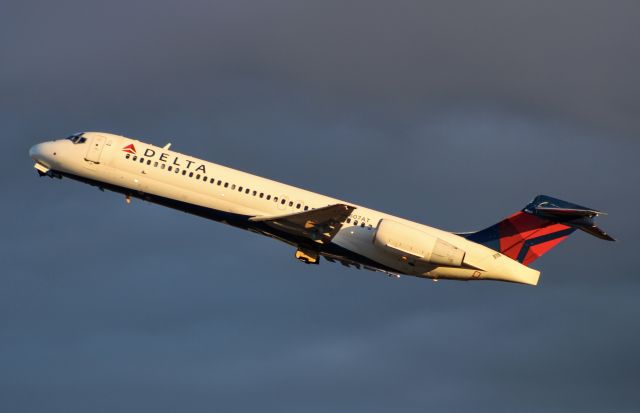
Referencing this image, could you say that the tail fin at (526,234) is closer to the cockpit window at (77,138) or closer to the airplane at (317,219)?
the airplane at (317,219)

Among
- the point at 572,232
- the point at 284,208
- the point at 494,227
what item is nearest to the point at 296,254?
the point at 284,208

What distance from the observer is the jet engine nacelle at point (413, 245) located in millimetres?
52781

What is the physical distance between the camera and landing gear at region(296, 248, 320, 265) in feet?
182

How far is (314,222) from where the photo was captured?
53062mm

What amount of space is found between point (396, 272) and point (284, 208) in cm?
608

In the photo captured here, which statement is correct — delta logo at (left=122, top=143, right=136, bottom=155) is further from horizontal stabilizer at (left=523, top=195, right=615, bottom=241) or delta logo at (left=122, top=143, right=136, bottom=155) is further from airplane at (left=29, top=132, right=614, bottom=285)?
horizontal stabilizer at (left=523, top=195, right=615, bottom=241)

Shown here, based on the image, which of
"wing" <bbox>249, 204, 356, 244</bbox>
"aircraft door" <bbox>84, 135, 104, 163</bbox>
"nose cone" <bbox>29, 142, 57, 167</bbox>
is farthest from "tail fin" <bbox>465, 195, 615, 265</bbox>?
"nose cone" <bbox>29, 142, 57, 167</bbox>

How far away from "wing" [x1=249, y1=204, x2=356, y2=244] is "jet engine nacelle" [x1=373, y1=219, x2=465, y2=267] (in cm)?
200

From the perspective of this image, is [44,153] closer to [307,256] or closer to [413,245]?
[307,256]

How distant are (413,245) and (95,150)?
1582 centimetres

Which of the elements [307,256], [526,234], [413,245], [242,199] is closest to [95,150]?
[242,199]

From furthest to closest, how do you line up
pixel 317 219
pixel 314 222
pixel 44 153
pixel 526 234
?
pixel 44 153 → pixel 526 234 → pixel 314 222 → pixel 317 219

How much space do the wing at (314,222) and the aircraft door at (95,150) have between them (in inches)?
324

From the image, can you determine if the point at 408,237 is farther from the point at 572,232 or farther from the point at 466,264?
the point at 572,232
